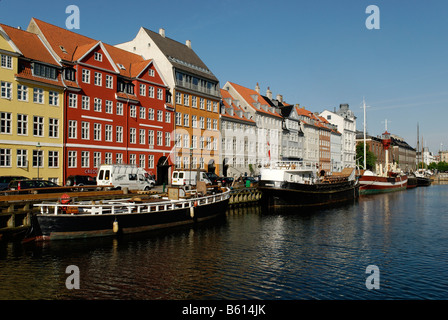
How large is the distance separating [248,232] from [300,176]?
22.0 m

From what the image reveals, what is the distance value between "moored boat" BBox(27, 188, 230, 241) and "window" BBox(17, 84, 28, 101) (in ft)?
59.2

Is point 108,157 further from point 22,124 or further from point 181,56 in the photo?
point 181,56

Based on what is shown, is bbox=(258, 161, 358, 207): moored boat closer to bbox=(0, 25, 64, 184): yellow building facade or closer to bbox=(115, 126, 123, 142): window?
bbox=(115, 126, 123, 142): window

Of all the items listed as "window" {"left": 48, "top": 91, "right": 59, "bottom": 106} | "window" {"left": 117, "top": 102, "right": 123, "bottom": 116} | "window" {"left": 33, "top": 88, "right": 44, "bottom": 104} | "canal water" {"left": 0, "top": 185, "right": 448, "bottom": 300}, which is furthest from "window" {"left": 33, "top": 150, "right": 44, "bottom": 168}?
"canal water" {"left": 0, "top": 185, "right": 448, "bottom": 300}

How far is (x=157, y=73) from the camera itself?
177 feet

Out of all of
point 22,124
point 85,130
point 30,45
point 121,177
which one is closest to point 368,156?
point 85,130

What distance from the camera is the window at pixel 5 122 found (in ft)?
120

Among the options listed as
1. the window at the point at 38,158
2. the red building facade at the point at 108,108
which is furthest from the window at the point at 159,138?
the window at the point at 38,158

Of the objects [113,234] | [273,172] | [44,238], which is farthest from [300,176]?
[44,238]

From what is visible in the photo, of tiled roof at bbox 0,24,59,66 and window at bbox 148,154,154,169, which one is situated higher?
tiled roof at bbox 0,24,59,66

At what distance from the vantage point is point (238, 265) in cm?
1853

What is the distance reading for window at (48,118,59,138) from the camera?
40.3 meters

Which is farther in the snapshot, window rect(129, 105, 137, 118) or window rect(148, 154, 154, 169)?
window rect(148, 154, 154, 169)

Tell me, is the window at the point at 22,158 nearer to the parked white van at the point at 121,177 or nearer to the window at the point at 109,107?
the parked white van at the point at 121,177
